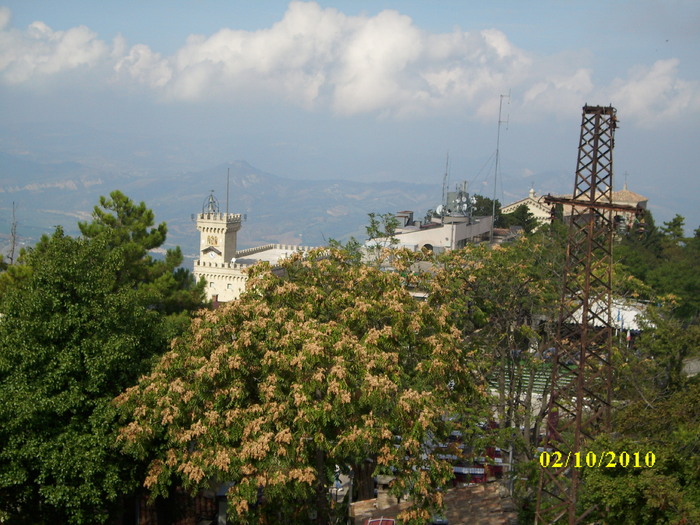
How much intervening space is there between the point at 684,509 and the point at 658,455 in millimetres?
1292

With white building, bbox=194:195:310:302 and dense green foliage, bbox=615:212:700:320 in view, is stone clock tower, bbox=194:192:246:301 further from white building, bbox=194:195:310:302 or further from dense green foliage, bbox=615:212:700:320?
dense green foliage, bbox=615:212:700:320

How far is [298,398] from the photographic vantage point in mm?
14188

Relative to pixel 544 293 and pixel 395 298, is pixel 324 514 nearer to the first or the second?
pixel 395 298

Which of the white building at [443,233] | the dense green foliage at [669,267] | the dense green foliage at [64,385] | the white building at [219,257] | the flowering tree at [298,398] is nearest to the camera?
the flowering tree at [298,398]

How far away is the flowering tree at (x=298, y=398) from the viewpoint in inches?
562

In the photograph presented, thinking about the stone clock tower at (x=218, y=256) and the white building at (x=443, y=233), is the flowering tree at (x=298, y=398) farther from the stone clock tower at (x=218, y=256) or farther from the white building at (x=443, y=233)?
the white building at (x=443, y=233)

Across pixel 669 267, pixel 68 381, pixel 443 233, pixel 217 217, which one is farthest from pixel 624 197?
pixel 68 381

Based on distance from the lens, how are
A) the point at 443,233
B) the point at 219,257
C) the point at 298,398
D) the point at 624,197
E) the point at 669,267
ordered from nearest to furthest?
the point at 298,398
the point at 669,267
the point at 219,257
the point at 443,233
the point at 624,197

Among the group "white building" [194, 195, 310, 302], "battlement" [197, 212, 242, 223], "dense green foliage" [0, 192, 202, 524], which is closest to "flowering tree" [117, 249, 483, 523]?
"dense green foliage" [0, 192, 202, 524]

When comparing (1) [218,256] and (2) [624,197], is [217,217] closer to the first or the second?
(1) [218,256]

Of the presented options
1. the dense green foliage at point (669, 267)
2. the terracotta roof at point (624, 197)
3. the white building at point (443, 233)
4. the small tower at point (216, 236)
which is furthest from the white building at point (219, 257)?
the terracotta roof at point (624, 197)

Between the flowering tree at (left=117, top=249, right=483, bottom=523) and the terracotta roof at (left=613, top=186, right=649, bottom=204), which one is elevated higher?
the terracotta roof at (left=613, top=186, right=649, bottom=204)

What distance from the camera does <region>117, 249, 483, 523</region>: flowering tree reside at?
46.9 feet

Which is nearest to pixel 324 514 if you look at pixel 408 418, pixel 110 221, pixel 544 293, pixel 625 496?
pixel 408 418
